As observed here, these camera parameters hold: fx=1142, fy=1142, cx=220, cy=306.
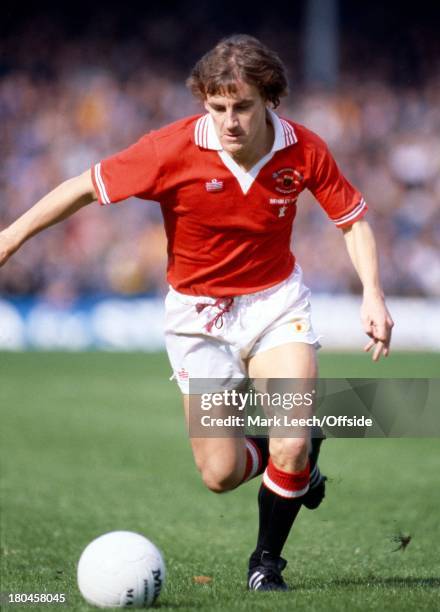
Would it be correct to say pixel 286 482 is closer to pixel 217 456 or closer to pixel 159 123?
pixel 217 456

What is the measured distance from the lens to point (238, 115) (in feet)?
17.4

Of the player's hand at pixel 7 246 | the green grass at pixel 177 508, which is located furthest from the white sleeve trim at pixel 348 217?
the green grass at pixel 177 508

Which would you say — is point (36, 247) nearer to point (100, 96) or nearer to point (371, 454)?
point (100, 96)

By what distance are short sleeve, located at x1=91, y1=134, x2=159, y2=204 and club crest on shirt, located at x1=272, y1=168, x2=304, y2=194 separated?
23.8 inches

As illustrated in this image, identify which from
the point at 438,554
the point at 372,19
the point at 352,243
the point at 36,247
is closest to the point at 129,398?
the point at 36,247

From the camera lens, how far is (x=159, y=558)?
16.4 feet

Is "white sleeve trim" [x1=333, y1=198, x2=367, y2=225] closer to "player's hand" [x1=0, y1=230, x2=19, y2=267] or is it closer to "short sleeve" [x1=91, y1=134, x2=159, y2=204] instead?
"short sleeve" [x1=91, y1=134, x2=159, y2=204]

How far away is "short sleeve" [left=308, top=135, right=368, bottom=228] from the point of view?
5.67 m

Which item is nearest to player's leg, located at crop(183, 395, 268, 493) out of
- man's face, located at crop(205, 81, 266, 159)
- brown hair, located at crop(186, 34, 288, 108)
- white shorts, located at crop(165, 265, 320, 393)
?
white shorts, located at crop(165, 265, 320, 393)

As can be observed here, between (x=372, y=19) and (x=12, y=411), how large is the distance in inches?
643

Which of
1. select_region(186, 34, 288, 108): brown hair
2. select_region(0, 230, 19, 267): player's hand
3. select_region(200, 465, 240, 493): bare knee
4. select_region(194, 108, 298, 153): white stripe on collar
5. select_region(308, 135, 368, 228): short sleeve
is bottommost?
select_region(200, 465, 240, 493): bare knee

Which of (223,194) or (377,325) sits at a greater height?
(223,194)

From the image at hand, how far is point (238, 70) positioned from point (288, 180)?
643 millimetres

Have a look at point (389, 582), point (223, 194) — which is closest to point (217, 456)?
point (389, 582)
